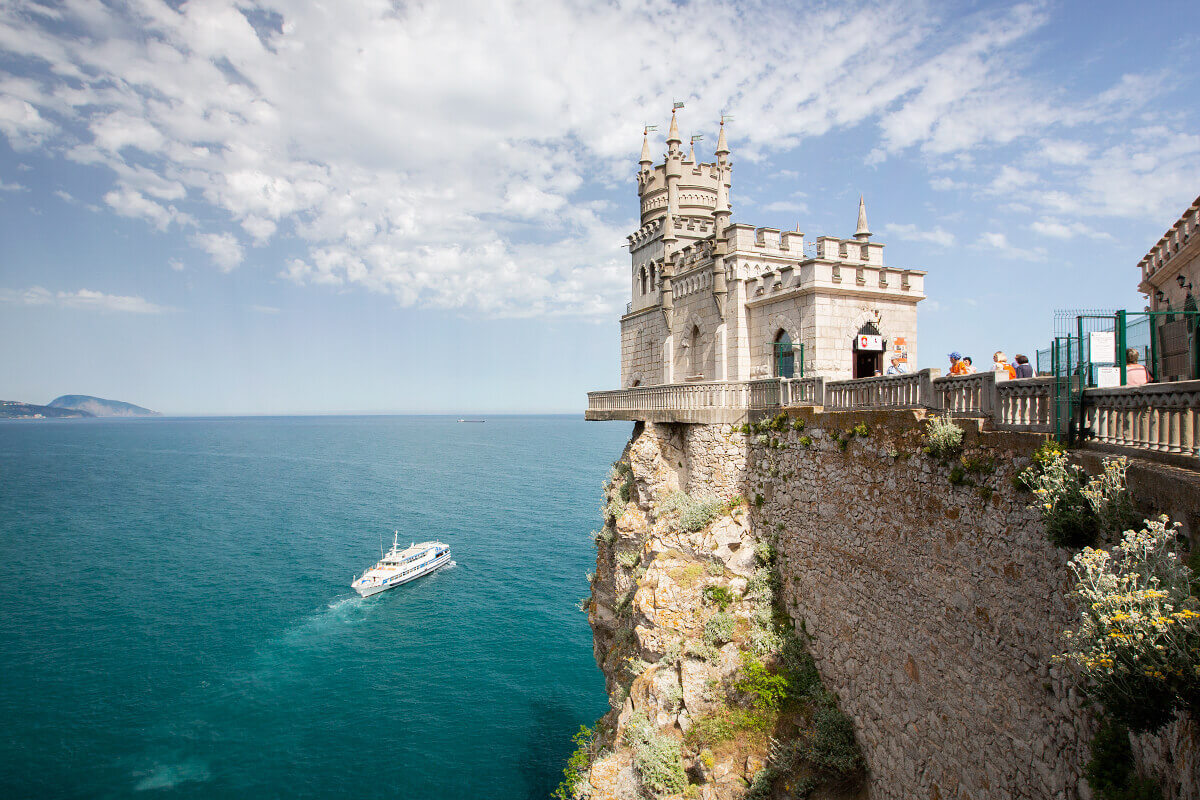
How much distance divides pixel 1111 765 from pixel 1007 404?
4717 mm

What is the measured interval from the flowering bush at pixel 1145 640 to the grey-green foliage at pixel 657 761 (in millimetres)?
11368

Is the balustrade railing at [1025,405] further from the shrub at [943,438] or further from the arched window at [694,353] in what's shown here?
the arched window at [694,353]

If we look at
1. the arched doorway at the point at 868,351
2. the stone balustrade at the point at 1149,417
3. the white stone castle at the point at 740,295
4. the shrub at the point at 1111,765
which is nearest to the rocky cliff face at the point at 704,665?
the white stone castle at the point at 740,295

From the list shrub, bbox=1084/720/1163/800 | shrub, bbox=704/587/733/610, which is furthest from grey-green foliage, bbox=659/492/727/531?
shrub, bbox=1084/720/1163/800

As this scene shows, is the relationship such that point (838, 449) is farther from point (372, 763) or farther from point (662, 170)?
point (372, 763)

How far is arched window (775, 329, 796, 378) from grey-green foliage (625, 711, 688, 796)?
10727 millimetres

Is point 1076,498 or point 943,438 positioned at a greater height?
point 943,438

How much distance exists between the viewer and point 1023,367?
41.7ft

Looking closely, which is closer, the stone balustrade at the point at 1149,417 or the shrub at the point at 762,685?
the stone balustrade at the point at 1149,417

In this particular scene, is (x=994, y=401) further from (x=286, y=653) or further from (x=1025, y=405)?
(x=286, y=653)

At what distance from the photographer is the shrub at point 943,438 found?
10.1 meters

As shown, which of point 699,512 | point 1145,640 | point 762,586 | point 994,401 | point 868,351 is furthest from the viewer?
point 868,351

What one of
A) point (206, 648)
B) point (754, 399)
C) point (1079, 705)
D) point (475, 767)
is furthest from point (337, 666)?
point (1079, 705)

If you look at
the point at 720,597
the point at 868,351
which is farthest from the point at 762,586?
the point at 868,351
